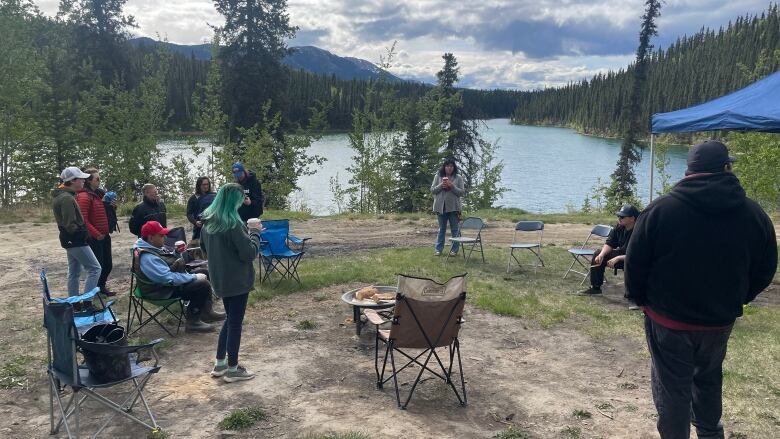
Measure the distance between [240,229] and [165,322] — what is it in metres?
2.29

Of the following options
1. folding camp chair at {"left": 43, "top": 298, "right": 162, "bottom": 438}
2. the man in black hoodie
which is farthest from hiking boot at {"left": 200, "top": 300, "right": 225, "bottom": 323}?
the man in black hoodie

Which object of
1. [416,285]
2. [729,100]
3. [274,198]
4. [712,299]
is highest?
[729,100]

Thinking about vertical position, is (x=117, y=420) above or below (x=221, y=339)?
below

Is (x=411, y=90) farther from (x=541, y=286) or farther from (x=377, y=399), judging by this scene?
(x=377, y=399)

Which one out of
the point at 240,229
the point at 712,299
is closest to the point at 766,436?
the point at 712,299

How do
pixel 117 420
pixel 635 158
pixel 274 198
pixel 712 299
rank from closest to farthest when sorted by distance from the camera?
1. pixel 712 299
2. pixel 117 420
3. pixel 274 198
4. pixel 635 158

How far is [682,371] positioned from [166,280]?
4253 mm

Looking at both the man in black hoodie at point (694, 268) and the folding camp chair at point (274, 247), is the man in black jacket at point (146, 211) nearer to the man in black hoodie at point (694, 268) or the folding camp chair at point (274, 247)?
the folding camp chair at point (274, 247)

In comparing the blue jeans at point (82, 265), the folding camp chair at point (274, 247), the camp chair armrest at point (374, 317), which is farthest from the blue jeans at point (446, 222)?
the blue jeans at point (82, 265)

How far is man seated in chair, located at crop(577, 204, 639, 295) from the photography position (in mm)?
6441

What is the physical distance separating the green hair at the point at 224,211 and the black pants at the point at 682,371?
2920 millimetres

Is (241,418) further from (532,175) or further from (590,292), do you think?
(532,175)

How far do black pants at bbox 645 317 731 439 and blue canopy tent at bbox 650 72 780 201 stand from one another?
4.84 metres

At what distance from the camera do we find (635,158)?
24.0 meters
